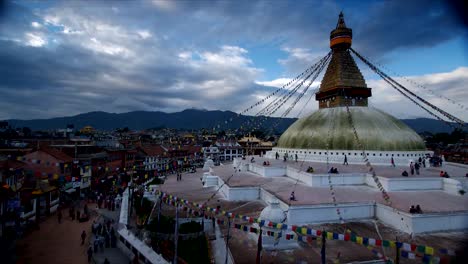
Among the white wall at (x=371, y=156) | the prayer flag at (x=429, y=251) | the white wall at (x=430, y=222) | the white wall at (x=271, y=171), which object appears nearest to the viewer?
the prayer flag at (x=429, y=251)

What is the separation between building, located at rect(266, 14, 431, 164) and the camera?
15.5 m

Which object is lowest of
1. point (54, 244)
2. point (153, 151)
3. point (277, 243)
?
point (54, 244)

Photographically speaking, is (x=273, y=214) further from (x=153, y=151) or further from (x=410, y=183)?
(x=153, y=151)

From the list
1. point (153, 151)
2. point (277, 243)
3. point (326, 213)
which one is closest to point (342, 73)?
point (326, 213)

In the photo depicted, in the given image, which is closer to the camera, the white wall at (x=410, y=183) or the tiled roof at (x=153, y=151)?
the white wall at (x=410, y=183)

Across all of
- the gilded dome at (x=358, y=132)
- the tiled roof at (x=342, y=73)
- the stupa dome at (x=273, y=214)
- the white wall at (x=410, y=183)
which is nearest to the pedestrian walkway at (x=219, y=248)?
the stupa dome at (x=273, y=214)

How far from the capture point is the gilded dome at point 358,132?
15555 mm

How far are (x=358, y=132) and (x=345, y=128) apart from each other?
71cm

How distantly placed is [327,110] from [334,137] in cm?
273

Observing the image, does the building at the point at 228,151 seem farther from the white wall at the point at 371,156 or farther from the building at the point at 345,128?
the white wall at the point at 371,156

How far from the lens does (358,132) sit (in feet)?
51.9

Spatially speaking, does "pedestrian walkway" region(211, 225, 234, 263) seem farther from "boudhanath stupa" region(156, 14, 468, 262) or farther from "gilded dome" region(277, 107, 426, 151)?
"gilded dome" region(277, 107, 426, 151)

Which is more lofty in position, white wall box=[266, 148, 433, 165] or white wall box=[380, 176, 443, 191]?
white wall box=[266, 148, 433, 165]

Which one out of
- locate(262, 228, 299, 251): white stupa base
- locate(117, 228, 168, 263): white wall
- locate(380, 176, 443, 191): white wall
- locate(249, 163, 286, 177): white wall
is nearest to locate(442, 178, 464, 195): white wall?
locate(380, 176, 443, 191): white wall
